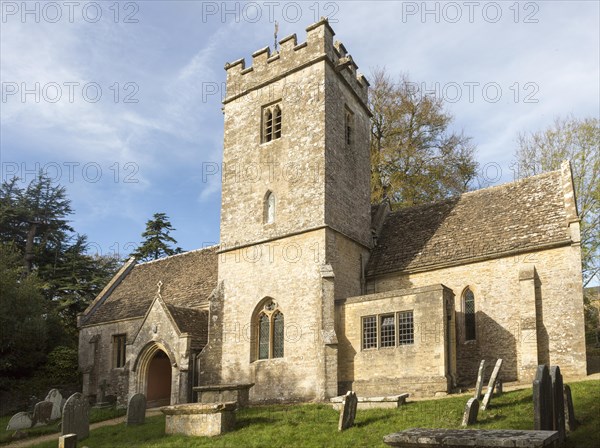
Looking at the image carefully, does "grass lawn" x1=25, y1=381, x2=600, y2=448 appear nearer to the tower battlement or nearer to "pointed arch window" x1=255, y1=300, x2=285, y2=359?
"pointed arch window" x1=255, y1=300, x2=285, y2=359

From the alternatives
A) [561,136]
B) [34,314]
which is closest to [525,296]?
[561,136]

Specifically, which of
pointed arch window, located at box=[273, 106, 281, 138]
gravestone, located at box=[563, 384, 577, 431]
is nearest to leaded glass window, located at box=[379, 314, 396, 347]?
gravestone, located at box=[563, 384, 577, 431]

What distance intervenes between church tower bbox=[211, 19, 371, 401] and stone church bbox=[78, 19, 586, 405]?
6 cm

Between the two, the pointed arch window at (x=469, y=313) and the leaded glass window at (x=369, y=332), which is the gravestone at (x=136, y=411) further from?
the pointed arch window at (x=469, y=313)

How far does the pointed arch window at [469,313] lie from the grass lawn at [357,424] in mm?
4977

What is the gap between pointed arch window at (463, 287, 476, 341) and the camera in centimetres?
2094

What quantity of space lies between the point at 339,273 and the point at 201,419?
337 inches

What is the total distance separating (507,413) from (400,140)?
76.2ft

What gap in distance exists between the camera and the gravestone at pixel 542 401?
8.98 meters

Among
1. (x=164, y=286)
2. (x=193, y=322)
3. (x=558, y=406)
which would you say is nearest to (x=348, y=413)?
(x=558, y=406)

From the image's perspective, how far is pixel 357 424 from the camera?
13906 mm

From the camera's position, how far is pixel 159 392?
25656mm

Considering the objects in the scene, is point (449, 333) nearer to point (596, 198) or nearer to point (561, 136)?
point (596, 198)

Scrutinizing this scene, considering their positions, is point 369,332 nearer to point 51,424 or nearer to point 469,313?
point 469,313
